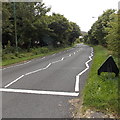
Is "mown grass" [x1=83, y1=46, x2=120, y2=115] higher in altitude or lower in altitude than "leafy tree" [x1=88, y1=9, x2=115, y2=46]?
lower

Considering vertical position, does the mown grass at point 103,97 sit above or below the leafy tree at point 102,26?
below

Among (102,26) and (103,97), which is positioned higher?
(102,26)

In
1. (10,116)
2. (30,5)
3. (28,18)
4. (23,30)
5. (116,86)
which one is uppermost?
(30,5)

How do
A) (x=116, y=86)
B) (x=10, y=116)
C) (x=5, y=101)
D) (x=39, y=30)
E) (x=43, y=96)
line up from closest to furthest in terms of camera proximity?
(x=10, y=116) < (x=5, y=101) < (x=43, y=96) < (x=116, y=86) < (x=39, y=30)

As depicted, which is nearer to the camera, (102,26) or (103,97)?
(103,97)

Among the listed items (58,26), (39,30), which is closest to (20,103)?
(39,30)

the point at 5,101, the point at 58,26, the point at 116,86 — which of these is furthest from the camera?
the point at 58,26

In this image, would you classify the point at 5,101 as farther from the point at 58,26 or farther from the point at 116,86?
the point at 58,26

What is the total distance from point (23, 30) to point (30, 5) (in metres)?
4.39

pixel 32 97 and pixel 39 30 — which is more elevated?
pixel 39 30

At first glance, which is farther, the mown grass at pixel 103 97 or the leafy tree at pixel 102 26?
the leafy tree at pixel 102 26

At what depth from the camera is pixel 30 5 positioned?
27.5m

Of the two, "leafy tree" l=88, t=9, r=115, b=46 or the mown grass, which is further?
"leafy tree" l=88, t=9, r=115, b=46

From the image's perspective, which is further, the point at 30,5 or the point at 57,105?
the point at 30,5
